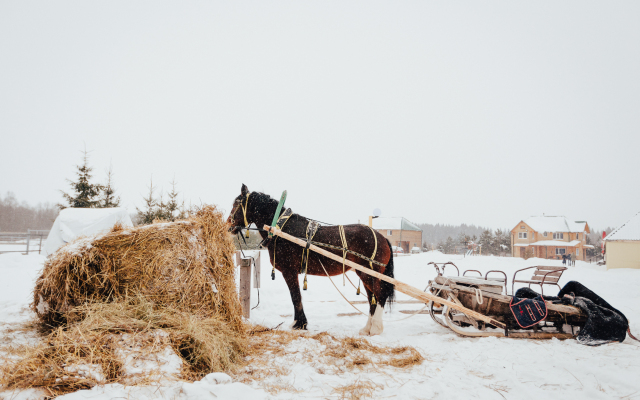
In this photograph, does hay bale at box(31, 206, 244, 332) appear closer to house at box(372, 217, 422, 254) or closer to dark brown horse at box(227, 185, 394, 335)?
dark brown horse at box(227, 185, 394, 335)

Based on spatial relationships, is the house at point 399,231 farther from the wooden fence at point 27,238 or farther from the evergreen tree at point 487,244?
the wooden fence at point 27,238

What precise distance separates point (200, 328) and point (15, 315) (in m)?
3.97

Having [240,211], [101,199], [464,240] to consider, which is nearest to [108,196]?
[101,199]

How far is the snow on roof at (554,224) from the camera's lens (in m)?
35.8

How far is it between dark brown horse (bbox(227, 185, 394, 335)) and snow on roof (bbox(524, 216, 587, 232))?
39.7 m

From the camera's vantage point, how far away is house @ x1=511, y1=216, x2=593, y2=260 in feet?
112

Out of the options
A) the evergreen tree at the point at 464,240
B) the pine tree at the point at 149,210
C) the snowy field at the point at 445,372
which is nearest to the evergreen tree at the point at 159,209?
the pine tree at the point at 149,210

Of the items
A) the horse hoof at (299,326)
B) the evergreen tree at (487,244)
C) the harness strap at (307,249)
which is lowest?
the evergreen tree at (487,244)

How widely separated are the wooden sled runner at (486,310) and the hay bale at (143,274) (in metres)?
1.27

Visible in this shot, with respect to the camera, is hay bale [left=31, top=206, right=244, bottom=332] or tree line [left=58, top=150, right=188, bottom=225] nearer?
hay bale [left=31, top=206, right=244, bottom=332]

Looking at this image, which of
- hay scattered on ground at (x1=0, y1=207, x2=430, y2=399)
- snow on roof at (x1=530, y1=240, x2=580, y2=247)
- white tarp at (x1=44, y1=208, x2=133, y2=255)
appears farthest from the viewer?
snow on roof at (x1=530, y1=240, x2=580, y2=247)

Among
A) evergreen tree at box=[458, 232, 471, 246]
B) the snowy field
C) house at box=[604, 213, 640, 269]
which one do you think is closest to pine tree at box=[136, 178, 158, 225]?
the snowy field

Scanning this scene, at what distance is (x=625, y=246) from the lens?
1662 cm

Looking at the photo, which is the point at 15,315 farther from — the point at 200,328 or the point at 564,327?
the point at 564,327
